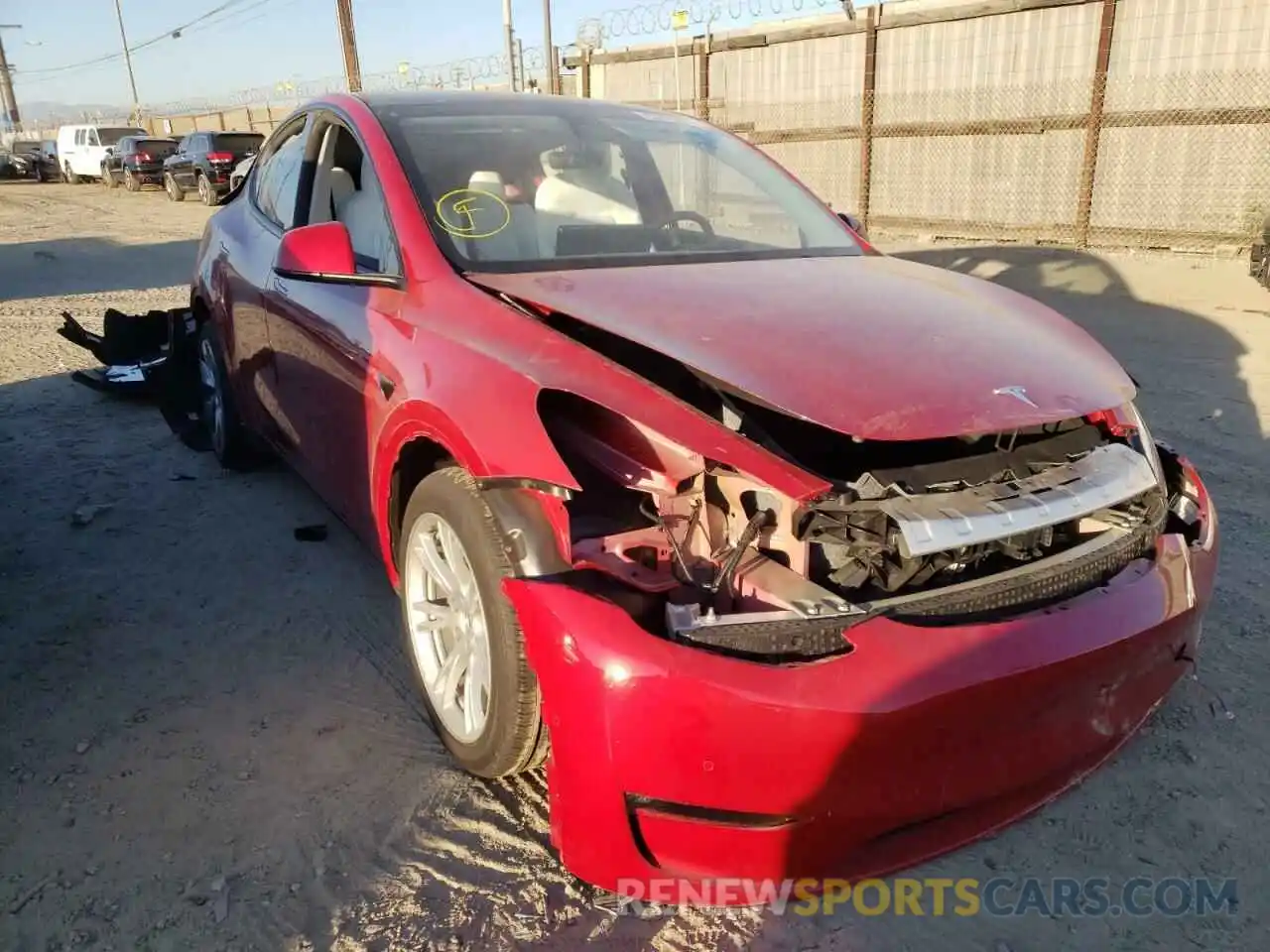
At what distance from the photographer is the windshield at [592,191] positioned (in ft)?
9.62

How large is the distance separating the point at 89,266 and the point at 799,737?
14.0m

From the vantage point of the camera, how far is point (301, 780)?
98.3 inches

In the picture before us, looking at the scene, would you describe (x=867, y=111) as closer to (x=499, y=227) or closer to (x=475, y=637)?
(x=499, y=227)

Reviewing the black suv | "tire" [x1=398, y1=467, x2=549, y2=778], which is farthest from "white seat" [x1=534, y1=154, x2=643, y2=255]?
the black suv

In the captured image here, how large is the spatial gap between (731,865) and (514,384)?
1124mm

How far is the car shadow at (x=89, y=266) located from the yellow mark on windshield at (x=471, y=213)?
9.56 metres

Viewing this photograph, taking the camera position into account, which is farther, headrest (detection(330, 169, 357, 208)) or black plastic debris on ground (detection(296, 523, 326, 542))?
black plastic debris on ground (detection(296, 523, 326, 542))

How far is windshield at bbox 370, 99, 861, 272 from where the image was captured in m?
2.93

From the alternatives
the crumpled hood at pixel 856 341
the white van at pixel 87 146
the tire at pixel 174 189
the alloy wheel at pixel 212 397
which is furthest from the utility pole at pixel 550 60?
the white van at pixel 87 146

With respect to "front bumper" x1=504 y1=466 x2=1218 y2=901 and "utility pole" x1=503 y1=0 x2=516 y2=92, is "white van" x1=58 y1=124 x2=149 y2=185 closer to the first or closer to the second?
"utility pole" x1=503 y1=0 x2=516 y2=92

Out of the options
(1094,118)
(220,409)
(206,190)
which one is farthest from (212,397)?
(206,190)

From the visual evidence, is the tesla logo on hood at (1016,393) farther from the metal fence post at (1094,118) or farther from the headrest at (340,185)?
the metal fence post at (1094,118)

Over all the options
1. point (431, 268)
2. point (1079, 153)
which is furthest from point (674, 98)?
point (431, 268)

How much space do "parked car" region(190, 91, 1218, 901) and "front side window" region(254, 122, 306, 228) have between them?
886 mm
